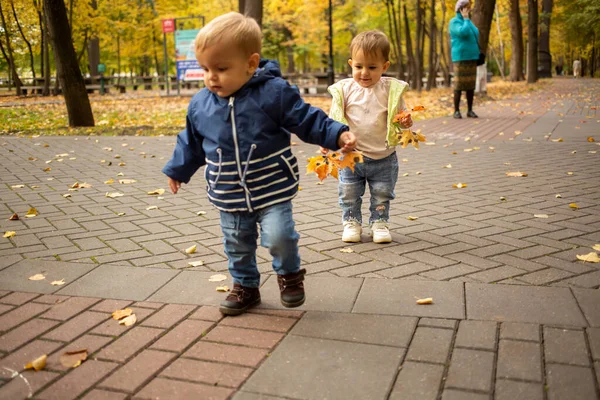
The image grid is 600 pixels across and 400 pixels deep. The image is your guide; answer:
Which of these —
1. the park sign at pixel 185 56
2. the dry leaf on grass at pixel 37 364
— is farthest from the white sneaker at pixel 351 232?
the park sign at pixel 185 56

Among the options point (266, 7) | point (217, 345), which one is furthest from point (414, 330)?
point (266, 7)

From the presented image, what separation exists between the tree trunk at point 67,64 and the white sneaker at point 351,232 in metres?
9.58

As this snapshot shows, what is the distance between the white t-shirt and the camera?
13.4 feet

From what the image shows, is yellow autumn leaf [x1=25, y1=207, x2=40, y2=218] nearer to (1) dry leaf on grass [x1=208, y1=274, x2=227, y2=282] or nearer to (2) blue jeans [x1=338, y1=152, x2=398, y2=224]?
(1) dry leaf on grass [x1=208, y1=274, x2=227, y2=282]

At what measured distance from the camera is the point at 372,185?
4250 mm

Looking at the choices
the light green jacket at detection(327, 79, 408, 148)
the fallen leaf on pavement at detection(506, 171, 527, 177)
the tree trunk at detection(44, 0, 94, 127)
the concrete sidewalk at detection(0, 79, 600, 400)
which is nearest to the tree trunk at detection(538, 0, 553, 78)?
the tree trunk at detection(44, 0, 94, 127)

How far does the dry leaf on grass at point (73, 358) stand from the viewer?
2531mm

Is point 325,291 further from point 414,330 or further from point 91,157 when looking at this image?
point 91,157

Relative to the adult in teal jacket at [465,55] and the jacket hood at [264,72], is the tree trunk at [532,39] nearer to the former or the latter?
the adult in teal jacket at [465,55]

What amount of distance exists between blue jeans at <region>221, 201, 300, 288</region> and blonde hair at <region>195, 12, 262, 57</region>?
0.78 metres

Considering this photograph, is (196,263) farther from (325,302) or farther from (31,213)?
(31,213)

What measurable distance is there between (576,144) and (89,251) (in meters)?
6.95

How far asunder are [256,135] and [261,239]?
1.69 ft

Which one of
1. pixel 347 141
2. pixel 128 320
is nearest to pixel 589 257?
pixel 347 141
